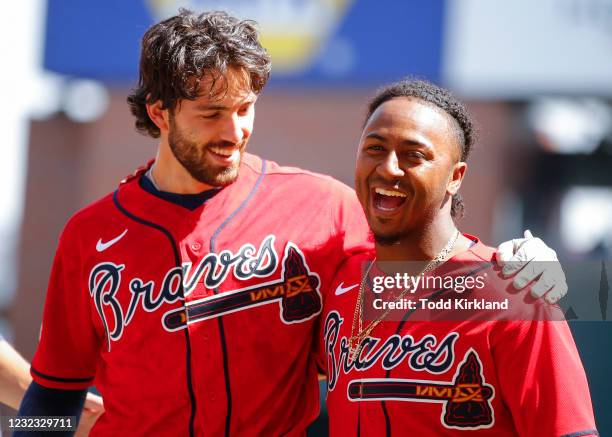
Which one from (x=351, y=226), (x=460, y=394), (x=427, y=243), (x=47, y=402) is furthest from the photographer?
(x=47, y=402)

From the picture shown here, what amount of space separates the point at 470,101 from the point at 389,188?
7.88 meters

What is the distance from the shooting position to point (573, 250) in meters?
11.4

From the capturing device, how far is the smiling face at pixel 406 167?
2.76 meters

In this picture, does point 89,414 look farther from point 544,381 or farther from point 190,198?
point 544,381

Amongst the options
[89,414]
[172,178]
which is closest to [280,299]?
[172,178]

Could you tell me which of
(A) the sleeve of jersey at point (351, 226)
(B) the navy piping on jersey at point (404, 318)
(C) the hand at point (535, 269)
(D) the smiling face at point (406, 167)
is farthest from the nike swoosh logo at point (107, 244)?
(C) the hand at point (535, 269)

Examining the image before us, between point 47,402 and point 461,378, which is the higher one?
point 461,378

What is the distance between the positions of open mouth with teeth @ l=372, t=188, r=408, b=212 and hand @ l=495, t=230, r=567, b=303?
1.04 feet

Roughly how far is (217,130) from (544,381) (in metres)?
1.37

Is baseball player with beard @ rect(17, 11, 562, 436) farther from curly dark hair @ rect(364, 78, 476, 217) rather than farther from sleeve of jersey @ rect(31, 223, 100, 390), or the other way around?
curly dark hair @ rect(364, 78, 476, 217)

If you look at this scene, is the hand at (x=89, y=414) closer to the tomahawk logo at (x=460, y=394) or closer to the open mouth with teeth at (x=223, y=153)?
the open mouth with teeth at (x=223, y=153)

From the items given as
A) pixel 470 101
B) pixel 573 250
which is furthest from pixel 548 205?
pixel 470 101

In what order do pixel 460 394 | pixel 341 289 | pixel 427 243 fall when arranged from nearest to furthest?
pixel 460 394 → pixel 427 243 → pixel 341 289

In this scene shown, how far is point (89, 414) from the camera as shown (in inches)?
140
